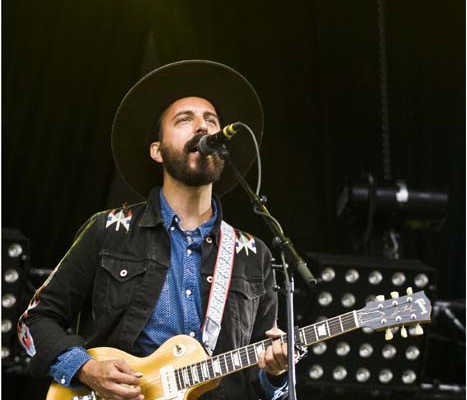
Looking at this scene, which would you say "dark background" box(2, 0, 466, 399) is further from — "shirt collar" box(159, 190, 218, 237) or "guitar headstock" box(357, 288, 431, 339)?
"guitar headstock" box(357, 288, 431, 339)

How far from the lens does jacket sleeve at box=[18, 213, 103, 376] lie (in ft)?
12.0

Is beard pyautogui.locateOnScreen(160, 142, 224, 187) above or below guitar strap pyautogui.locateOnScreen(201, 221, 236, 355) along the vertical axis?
above

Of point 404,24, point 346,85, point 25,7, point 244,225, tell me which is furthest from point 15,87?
point 404,24

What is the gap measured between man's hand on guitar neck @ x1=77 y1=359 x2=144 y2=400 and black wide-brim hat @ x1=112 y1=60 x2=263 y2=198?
96cm

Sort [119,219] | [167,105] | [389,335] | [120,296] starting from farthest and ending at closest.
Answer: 1. [167,105]
2. [119,219]
3. [120,296]
4. [389,335]

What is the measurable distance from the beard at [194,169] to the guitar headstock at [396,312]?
0.81 meters

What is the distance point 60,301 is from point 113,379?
42cm

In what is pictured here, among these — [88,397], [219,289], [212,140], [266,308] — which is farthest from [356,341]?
[212,140]

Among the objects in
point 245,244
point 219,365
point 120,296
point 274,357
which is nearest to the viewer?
point 274,357

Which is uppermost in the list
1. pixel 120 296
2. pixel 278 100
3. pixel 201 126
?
pixel 278 100

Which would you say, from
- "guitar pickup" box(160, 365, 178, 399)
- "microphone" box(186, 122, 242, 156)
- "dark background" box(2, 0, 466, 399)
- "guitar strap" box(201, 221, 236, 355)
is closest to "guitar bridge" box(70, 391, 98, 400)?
"guitar pickup" box(160, 365, 178, 399)

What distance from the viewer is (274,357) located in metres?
3.44

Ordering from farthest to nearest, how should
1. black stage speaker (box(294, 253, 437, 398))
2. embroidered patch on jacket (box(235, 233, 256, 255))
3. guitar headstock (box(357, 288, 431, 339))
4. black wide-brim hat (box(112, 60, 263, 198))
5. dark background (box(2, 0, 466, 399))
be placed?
1. dark background (box(2, 0, 466, 399))
2. black stage speaker (box(294, 253, 437, 398))
3. black wide-brim hat (box(112, 60, 263, 198))
4. embroidered patch on jacket (box(235, 233, 256, 255))
5. guitar headstock (box(357, 288, 431, 339))

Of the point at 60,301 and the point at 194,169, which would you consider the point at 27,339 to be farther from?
the point at 194,169
